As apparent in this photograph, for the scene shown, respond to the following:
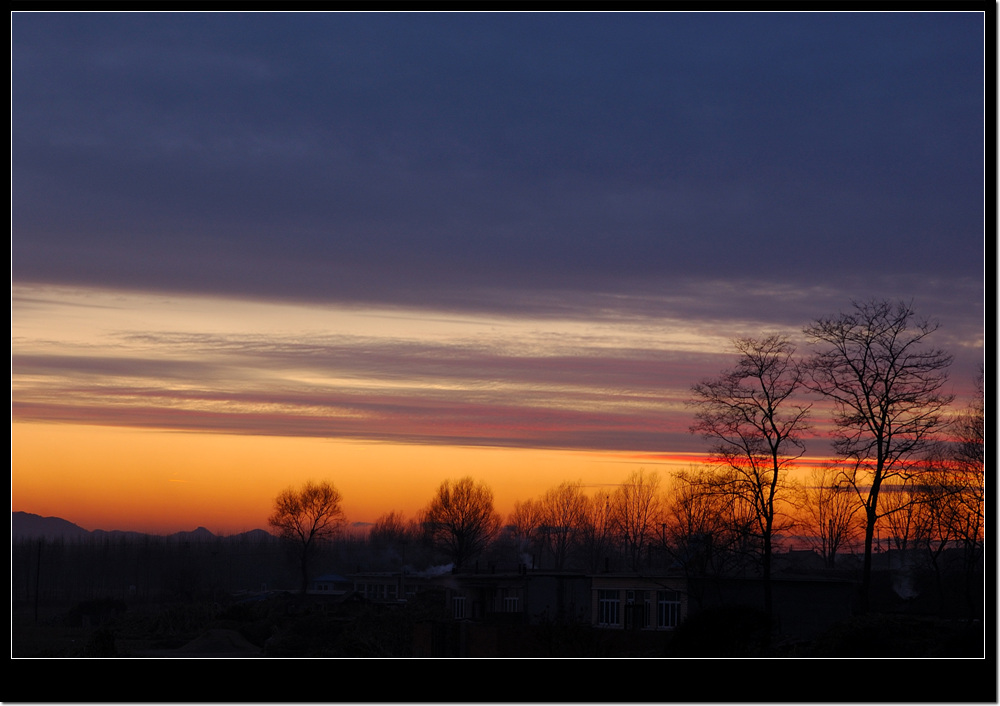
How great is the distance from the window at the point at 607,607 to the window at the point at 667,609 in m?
2.36

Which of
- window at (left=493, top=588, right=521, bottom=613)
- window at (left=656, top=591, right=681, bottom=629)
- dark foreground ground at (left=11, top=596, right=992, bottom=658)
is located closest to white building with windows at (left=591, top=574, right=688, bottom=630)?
window at (left=656, top=591, right=681, bottom=629)

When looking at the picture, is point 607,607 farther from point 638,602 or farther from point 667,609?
point 667,609

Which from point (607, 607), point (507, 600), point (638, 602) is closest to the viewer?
point (638, 602)

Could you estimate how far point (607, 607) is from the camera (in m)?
45.0

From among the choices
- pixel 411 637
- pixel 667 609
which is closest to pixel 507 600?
pixel 411 637

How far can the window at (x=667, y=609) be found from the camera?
4231 cm

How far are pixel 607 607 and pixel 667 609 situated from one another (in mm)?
3390

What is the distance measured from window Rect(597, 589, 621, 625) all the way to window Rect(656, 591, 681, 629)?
2363 millimetres

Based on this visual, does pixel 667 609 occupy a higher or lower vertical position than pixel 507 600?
higher

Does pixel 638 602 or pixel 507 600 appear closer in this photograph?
pixel 638 602

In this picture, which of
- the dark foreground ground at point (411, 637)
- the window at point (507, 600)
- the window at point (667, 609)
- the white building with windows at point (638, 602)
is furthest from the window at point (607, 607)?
the window at point (507, 600)

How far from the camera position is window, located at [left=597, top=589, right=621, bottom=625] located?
146 ft

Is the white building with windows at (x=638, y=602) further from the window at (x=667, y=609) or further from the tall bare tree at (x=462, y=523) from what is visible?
the tall bare tree at (x=462, y=523)

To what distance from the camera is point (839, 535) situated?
294ft
